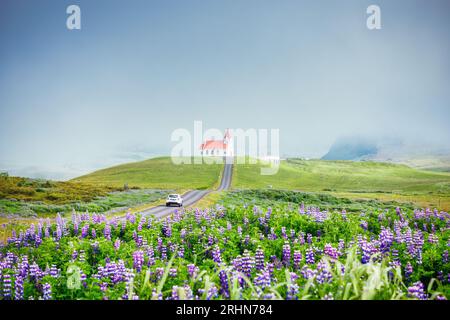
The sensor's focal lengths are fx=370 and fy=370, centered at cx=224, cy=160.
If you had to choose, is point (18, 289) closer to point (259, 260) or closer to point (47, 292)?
point (47, 292)

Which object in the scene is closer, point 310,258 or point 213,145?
point 310,258

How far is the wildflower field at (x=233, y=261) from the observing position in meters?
4.52

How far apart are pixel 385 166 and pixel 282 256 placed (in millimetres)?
127053

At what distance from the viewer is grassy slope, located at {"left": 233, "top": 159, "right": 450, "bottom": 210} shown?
80500mm

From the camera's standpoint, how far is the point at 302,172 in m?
108

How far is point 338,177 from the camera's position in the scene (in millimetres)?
100688

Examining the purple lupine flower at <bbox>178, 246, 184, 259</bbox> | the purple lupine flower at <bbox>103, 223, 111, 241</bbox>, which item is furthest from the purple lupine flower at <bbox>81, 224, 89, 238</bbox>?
the purple lupine flower at <bbox>178, 246, 184, 259</bbox>

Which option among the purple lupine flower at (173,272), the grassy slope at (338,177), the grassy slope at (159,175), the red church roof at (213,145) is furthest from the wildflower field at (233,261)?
the red church roof at (213,145)

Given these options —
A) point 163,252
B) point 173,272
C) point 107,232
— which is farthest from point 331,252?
point 107,232

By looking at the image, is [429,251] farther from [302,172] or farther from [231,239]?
[302,172]

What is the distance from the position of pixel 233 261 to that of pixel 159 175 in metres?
A: 96.2

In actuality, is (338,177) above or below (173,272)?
below

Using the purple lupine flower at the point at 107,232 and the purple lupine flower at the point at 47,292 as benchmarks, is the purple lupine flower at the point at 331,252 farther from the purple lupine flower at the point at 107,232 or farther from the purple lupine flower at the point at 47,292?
the purple lupine flower at the point at 107,232
